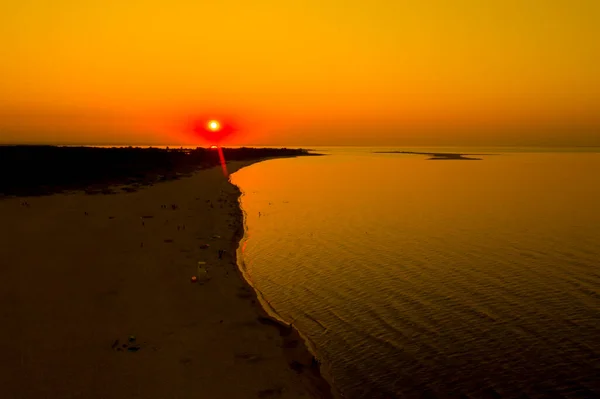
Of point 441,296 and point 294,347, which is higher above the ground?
point 294,347

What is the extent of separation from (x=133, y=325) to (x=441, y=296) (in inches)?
451

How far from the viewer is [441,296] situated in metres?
16.7

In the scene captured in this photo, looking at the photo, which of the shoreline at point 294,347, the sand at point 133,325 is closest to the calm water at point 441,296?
the shoreline at point 294,347

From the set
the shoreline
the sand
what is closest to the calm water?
the shoreline

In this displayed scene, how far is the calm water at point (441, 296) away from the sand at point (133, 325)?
1.65 meters

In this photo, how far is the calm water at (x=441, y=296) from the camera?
11164 mm

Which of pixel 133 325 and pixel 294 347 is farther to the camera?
pixel 133 325

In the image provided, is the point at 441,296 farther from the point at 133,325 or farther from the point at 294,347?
the point at 133,325

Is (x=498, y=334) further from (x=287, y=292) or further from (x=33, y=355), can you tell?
(x=33, y=355)

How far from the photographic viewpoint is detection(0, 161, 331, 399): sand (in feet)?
31.4

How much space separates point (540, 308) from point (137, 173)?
55.5 meters

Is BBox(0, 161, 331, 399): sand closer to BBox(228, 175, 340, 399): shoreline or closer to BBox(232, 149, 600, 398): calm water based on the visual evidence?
BBox(228, 175, 340, 399): shoreline

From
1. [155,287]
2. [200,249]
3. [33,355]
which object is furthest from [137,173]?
[33,355]

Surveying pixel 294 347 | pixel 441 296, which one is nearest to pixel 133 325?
pixel 294 347
